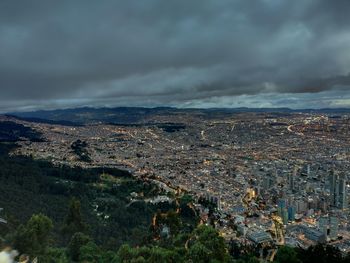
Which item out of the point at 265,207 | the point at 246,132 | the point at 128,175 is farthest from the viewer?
the point at 246,132

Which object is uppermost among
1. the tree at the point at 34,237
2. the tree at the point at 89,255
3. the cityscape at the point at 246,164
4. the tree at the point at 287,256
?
the tree at the point at 34,237

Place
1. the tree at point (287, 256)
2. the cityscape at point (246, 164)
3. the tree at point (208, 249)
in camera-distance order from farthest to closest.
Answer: the cityscape at point (246, 164) → the tree at point (287, 256) → the tree at point (208, 249)

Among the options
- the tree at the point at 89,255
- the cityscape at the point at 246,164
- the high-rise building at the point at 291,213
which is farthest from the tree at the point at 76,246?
the high-rise building at the point at 291,213

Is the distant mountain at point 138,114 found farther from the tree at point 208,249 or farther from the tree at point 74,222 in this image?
the tree at point 208,249

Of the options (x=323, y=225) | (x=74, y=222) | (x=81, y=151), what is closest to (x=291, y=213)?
(x=323, y=225)

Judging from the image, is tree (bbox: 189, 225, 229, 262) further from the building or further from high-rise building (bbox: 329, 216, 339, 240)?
high-rise building (bbox: 329, 216, 339, 240)

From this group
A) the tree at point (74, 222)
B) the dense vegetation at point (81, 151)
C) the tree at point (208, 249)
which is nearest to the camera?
the tree at point (208, 249)

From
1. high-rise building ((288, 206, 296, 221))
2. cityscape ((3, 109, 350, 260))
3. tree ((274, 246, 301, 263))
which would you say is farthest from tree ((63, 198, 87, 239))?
high-rise building ((288, 206, 296, 221))

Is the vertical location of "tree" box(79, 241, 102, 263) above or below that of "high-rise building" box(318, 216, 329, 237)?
above

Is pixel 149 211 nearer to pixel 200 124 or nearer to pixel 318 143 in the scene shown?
pixel 318 143

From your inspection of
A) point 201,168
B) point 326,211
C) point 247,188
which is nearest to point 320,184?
point 247,188

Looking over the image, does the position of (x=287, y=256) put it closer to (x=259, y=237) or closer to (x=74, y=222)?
(x=74, y=222)
